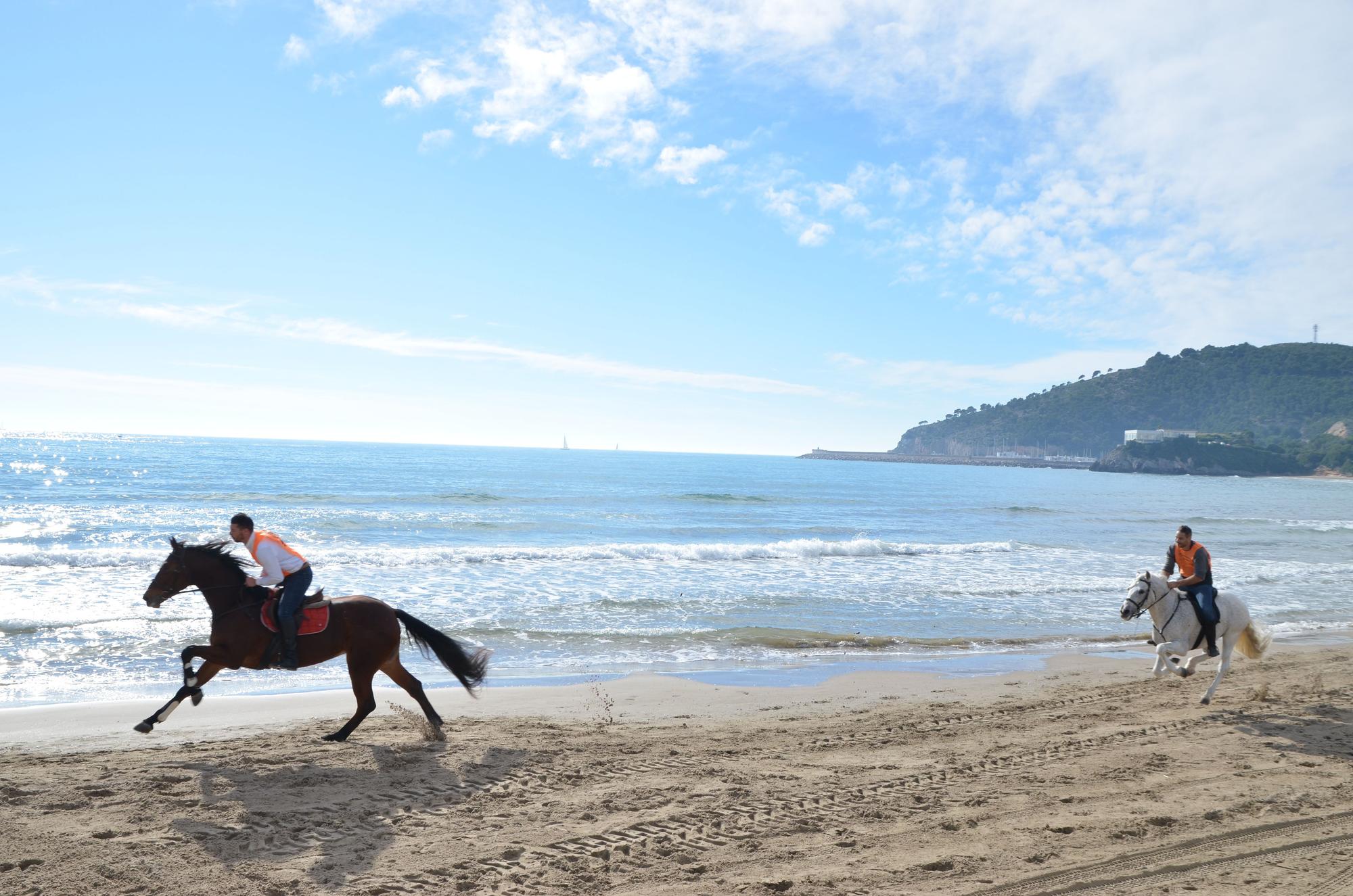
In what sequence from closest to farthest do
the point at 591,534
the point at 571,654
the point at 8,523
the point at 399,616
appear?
1. the point at 399,616
2. the point at 571,654
3. the point at 8,523
4. the point at 591,534

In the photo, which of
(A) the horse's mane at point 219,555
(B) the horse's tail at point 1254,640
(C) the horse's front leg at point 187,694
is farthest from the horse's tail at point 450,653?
(B) the horse's tail at point 1254,640

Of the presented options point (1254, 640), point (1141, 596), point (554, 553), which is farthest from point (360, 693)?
point (554, 553)

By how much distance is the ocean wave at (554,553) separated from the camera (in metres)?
20.1

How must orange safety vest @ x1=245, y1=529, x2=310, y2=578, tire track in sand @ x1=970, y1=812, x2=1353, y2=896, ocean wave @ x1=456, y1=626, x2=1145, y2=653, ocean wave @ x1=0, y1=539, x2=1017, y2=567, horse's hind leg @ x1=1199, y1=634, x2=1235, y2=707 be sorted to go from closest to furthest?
tire track in sand @ x1=970, y1=812, x2=1353, y2=896 < orange safety vest @ x1=245, y1=529, x2=310, y2=578 < horse's hind leg @ x1=1199, y1=634, x2=1235, y2=707 < ocean wave @ x1=456, y1=626, x2=1145, y2=653 < ocean wave @ x1=0, y1=539, x2=1017, y2=567

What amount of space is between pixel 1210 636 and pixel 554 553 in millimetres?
17366

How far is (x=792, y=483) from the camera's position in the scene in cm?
8338

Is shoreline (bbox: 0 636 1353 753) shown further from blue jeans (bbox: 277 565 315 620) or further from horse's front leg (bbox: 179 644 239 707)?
blue jeans (bbox: 277 565 315 620)

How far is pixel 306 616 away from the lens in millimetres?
7117

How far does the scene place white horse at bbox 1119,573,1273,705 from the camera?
9359 mm

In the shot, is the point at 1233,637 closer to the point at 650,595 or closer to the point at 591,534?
the point at 650,595

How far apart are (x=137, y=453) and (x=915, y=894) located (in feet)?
381

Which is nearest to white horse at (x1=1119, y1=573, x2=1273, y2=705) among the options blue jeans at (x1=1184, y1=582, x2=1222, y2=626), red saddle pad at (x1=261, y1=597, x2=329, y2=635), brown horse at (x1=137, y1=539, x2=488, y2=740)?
blue jeans at (x1=1184, y1=582, x2=1222, y2=626)

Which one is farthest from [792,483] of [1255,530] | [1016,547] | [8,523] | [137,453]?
[137,453]

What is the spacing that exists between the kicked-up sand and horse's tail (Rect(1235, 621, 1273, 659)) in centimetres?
99
